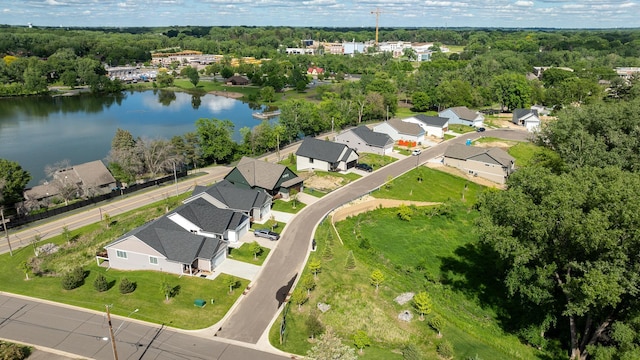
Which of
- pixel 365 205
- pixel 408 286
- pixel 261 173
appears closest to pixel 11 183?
pixel 261 173

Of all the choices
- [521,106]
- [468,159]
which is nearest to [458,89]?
[521,106]

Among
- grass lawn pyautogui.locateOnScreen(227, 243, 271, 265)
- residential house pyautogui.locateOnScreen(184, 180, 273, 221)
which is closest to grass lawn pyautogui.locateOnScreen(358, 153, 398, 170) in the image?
residential house pyautogui.locateOnScreen(184, 180, 273, 221)

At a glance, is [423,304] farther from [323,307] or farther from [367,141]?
[367,141]

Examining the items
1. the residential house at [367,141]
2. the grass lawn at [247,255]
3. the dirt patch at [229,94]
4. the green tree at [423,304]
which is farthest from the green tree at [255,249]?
the dirt patch at [229,94]

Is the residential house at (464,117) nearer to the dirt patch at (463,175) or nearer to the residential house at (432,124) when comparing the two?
the residential house at (432,124)

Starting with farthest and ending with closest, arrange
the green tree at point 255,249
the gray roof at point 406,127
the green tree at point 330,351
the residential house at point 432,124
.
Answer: the residential house at point 432,124 < the gray roof at point 406,127 < the green tree at point 255,249 < the green tree at point 330,351

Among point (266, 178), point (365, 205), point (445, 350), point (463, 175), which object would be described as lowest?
point (463, 175)
